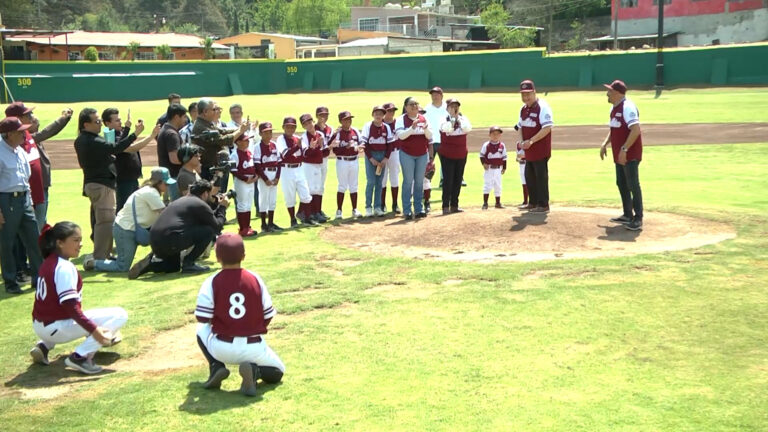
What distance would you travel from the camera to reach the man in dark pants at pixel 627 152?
454 inches

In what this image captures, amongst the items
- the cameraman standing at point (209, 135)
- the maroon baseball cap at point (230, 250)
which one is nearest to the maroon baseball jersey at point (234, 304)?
the maroon baseball cap at point (230, 250)

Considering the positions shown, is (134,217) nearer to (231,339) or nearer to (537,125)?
(231,339)

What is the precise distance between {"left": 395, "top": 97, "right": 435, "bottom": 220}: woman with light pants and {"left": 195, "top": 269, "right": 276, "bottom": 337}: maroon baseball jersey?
738 centimetres

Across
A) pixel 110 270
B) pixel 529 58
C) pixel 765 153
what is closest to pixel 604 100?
pixel 529 58

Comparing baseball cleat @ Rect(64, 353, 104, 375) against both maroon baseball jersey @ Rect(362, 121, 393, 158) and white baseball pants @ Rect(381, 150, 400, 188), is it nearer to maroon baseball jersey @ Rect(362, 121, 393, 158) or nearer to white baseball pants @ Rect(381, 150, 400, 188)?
maroon baseball jersey @ Rect(362, 121, 393, 158)

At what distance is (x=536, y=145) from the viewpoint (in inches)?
496

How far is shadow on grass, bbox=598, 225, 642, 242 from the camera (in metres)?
11.0

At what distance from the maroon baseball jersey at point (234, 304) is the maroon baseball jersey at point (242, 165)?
699 cm

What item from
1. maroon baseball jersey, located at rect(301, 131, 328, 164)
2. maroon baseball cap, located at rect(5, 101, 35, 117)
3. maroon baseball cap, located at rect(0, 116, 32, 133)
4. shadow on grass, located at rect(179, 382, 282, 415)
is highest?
maroon baseball cap, located at rect(5, 101, 35, 117)

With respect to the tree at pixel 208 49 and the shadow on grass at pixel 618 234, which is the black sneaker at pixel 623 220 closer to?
the shadow on grass at pixel 618 234

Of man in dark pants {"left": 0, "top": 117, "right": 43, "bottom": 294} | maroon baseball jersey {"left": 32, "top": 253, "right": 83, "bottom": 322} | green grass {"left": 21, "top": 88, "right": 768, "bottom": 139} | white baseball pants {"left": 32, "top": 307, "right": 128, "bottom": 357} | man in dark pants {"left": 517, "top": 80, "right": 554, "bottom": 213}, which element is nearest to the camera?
maroon baseball jersey {"left": 32, "top": 253, "right": 83, "bottom": 322}

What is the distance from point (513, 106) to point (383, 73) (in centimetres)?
1468

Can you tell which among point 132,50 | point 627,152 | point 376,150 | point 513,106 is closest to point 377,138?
point 376,150

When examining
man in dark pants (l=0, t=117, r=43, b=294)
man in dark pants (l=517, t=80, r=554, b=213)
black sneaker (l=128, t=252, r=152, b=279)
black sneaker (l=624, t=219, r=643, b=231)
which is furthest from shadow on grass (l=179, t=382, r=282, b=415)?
man in dark pants (l=517, t=80, r=554, b=213)
